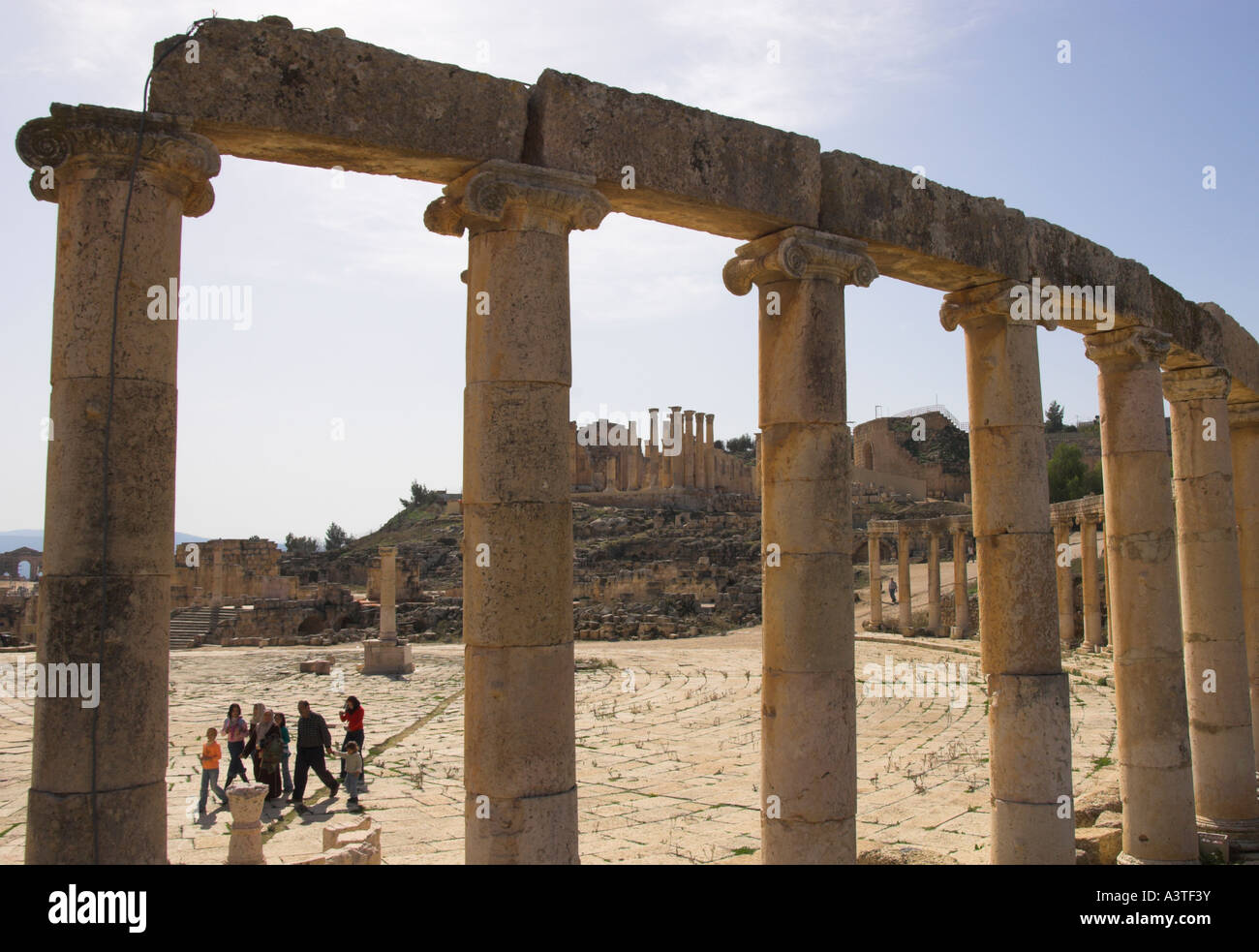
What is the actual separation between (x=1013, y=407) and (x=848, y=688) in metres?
2.82

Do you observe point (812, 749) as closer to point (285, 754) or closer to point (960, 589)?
point (285, 754)

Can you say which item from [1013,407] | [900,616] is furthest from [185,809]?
[900,616]

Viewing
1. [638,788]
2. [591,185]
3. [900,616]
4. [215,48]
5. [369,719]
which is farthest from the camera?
[900,616]

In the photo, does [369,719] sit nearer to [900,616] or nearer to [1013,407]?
→ [1013,407]

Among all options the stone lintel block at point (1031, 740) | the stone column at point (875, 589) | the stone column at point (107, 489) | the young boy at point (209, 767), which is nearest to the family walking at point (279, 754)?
the young boy at point (209, 767)

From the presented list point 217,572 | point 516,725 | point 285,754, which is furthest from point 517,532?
point 217,572

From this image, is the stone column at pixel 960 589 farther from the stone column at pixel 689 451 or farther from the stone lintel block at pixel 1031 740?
the stone column at pixel 689 451

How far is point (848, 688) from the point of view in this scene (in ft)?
22.0

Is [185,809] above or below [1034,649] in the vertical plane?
below

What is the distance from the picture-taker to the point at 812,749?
21.7 ft

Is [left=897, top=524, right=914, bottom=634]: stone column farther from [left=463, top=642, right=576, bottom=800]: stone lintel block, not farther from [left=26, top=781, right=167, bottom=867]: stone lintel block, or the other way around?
[left=26, top=781, right=167, bottom=867]: stone lintel block

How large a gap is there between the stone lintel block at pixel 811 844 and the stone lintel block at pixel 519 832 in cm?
163

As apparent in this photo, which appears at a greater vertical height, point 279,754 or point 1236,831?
point 279,754

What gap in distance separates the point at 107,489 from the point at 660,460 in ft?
231
